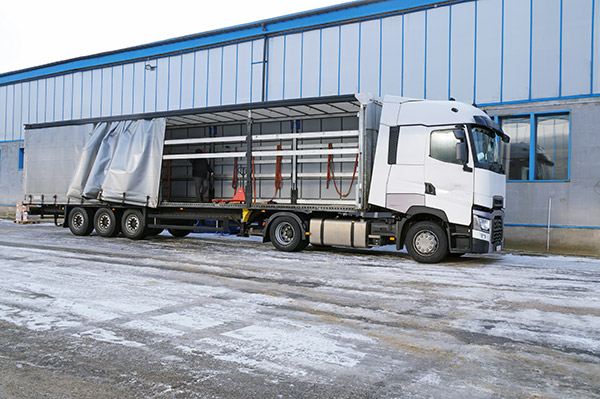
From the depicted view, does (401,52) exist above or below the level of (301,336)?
above

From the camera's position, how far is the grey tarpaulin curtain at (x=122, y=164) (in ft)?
46.2

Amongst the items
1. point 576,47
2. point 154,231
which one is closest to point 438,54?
point 576,47

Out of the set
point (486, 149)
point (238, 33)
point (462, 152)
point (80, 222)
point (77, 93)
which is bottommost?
point (80, 222)

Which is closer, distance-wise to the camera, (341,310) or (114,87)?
(341,310)

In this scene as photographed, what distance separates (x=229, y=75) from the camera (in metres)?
20.6

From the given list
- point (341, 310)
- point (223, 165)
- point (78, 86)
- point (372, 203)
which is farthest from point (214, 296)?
point (78, 86)

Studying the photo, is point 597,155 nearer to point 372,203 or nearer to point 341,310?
point 372,203

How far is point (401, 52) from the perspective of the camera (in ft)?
54.6

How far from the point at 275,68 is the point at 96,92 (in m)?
10.9

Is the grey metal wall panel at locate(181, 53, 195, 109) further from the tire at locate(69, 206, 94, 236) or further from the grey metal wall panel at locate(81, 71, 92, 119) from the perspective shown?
the tire at locate(69, 206, 94, 236)

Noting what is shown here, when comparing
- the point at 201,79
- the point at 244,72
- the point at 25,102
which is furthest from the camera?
the point at 25,102

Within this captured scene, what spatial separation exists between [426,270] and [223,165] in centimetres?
720

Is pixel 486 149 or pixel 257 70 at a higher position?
pixel 257 70

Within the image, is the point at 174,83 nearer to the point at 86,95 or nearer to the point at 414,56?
the point at 86,95
